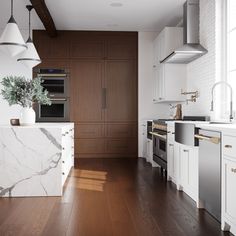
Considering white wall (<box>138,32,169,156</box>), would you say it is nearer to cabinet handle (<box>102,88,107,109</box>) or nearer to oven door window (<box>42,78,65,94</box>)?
cabinet handle (<box>102,88,107,109</box>)

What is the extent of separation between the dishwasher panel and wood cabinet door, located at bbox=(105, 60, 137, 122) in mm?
4312

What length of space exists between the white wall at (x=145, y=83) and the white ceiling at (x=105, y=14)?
0.32 meters

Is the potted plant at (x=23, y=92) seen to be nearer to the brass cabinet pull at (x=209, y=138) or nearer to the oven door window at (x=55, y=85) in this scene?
the brass cabinet pull at (x=209, y=138)

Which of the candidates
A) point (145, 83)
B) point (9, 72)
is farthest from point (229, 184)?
point (9, 72)

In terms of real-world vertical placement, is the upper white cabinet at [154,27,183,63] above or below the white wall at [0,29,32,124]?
above

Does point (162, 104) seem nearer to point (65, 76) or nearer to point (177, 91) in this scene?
point (177, 91)

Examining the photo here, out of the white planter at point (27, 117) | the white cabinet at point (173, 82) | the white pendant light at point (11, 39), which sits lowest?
the white planter at point (27, 117)

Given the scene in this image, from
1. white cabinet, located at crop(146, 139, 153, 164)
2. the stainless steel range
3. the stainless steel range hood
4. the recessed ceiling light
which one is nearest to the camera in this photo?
the stainless steel range

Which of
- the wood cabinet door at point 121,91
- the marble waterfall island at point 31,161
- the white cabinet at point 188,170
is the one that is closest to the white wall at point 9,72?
the wood cabinet door at point 121,91

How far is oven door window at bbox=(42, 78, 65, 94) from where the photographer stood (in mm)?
7398

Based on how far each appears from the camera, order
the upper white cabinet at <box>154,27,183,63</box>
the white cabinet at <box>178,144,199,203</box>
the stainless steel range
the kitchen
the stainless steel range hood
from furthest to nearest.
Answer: the upper white cabinet at <box>154,27,183,63</box> < the stainless steel range hood < the stainless steel range < the white cabinet at <box>178,144,199,203</box> < the kitchen

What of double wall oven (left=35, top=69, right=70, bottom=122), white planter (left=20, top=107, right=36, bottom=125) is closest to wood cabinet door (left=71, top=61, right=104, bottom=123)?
double wall oven (left=35, top=69, right=70, bottom=122)

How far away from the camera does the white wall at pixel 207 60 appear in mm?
4578

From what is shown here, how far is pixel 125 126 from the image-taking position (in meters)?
7.57
